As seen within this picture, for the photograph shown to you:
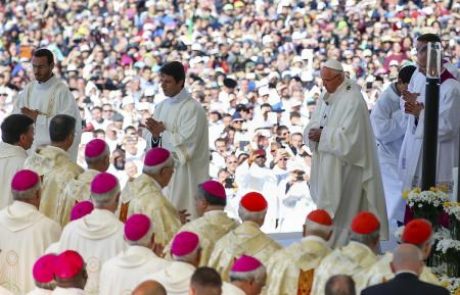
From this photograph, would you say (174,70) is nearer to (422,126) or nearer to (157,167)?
(157,167)

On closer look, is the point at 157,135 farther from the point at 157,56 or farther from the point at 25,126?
the point at 157,56

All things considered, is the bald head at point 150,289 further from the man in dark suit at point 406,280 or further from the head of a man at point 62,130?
the head of a man at point 62,130

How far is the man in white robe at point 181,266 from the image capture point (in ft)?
25.7

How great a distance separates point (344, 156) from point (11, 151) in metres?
2.54

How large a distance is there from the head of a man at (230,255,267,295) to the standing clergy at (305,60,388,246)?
368 centimetres

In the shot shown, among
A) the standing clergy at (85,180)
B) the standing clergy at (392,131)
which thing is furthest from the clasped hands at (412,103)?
the standing clergy at (85,180)

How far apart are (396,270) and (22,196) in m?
3.15

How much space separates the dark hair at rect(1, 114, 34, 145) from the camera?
425 inches

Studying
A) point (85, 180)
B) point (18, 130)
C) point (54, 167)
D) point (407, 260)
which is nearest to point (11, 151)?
point (18, 130)

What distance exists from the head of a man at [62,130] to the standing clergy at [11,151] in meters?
0.24

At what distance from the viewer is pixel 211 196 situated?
909 cm

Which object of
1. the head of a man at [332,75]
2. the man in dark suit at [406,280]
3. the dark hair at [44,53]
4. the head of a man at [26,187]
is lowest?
the man in dark suit at [406,280]

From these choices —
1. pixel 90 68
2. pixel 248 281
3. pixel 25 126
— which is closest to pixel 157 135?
pixel 25 126

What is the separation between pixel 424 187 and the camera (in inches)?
403
